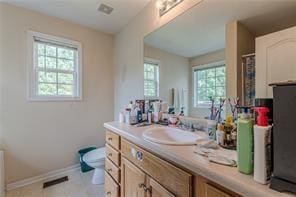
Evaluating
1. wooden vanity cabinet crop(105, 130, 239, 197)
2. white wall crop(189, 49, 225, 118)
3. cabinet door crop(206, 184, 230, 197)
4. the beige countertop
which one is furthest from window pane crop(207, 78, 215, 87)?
cabinet door crop(206, 184, 230, 197)

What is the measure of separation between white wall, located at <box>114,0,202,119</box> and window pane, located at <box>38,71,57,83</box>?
0.93m

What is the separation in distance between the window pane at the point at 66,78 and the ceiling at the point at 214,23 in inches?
54.3

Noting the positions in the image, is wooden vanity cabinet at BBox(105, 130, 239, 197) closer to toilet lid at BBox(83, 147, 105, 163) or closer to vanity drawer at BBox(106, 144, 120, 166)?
vanity drawer at BBox(106, 144, 120, 166)

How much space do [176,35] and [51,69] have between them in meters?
1.82

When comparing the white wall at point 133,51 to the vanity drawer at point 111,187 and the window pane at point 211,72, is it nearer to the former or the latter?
the window pane at point 211,72

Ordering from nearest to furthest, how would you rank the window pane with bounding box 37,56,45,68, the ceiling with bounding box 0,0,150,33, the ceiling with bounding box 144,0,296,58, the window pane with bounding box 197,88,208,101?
the ceiling with bounding box 144,0,296,58 < the window pane with bounding box 197,88,208,101 < the ceiling with bounding box 0,0,150,33 < the window pane with bounding box 37,56,45,68

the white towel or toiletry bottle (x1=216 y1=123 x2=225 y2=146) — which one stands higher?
the white towel

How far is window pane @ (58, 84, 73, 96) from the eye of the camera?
256 centimetres

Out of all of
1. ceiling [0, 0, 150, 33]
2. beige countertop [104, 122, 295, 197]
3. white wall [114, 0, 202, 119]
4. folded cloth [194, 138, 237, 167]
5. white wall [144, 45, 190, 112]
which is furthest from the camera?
ceiling [0, 0, 150, 33]

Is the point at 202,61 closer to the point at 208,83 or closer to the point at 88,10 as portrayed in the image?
the point at 208,83

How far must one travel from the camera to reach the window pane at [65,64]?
255 centimetres

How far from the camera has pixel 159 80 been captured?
197 cm

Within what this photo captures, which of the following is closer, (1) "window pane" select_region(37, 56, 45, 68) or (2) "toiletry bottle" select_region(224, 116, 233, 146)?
(2) "toiletry bottle" select_region(224, 116, 233, 146)

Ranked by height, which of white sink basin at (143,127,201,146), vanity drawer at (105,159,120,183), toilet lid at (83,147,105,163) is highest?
white sink basin at (143,127,201,146)
